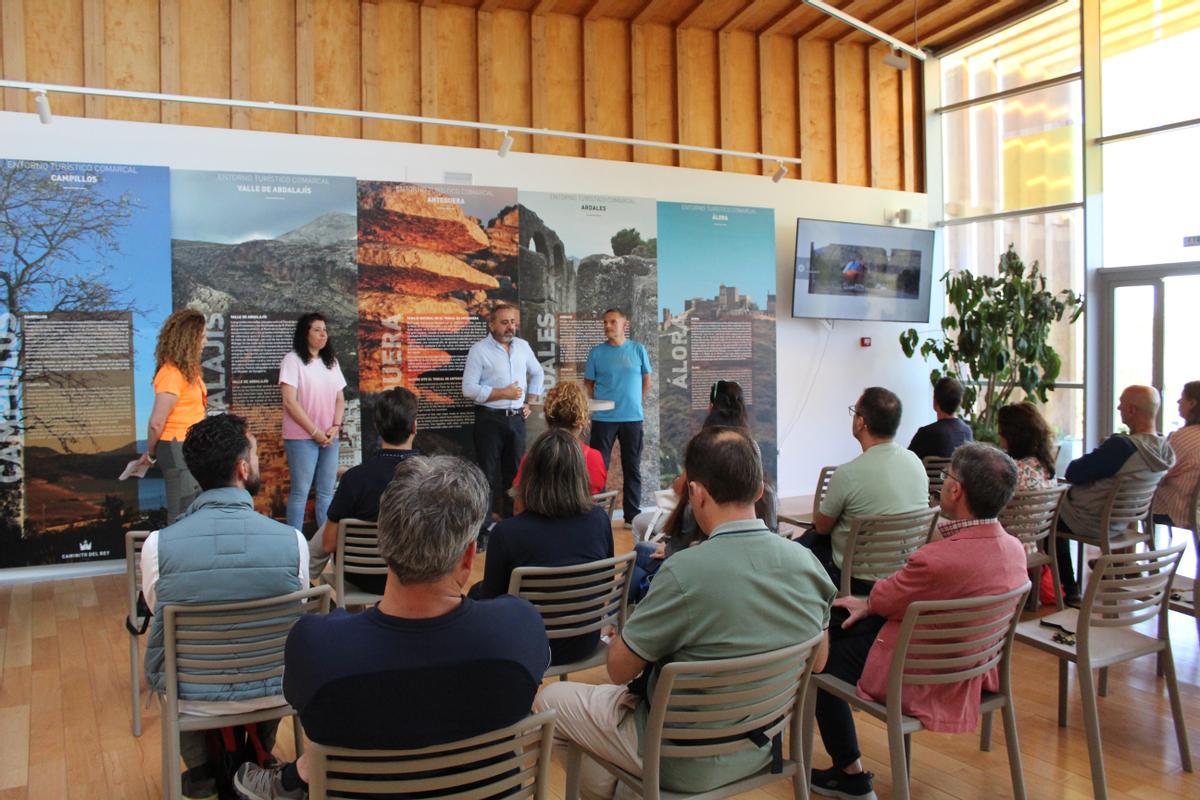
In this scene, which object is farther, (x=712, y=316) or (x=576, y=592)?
(x=712, y=316)

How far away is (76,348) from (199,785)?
4082 millimetres

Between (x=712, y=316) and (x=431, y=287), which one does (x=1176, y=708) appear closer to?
(x=431, y=287)

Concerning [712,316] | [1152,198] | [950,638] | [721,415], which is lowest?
[950,638]

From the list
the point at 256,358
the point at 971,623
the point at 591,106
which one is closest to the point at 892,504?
the point at 971,623

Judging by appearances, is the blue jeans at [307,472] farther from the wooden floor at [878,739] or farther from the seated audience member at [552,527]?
the seated audience member at [552,527]

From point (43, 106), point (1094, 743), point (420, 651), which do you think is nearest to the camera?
point (420, 651)

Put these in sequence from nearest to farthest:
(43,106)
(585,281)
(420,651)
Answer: (420,651) → (43,106) → (585,281)

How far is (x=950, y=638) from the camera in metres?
2.50

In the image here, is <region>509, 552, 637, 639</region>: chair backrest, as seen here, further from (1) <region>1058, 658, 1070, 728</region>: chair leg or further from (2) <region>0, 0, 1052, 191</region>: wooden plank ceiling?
(2) <region>0, 0, 1052, 191</region>: wooden plank ceiling

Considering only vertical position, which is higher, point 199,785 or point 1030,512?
point 1030,512

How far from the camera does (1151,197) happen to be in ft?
25.7

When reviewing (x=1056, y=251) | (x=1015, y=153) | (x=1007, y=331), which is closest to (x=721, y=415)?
(x=1007, y=331)

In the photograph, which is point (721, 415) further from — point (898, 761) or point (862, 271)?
point (862, 271)

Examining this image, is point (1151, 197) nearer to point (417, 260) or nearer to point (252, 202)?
point (417, 260)
